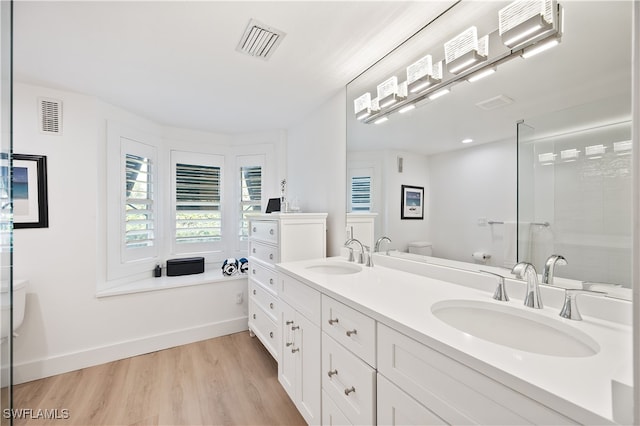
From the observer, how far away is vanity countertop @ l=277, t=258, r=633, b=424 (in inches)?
20.2

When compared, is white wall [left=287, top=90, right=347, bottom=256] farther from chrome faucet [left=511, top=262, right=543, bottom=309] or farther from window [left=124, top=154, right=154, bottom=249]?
window [left=124, top=154, right=154, bottom=249]

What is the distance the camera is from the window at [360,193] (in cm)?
192

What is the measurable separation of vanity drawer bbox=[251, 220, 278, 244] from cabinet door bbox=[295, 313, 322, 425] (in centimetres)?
76

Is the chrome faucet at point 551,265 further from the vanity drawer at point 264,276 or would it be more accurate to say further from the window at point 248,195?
the window at point 248,195

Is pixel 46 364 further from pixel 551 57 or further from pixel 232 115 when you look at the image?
pixel 551 57

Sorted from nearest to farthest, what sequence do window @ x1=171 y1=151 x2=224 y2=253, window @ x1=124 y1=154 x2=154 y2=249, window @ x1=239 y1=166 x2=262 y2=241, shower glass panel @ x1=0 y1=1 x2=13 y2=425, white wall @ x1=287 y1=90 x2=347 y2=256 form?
shower glass panel @ x1=0 y1=1 x2=13 y2=425 → white wall @ x1=287 y1=90 x2=347 y2=256 → window @ x1=124 y1=154 x2=154 y2=249 → window @ x1=171 y1=151 x2=224 y2=253 → window @ x1=239 y1=166 x2=262 y2=241

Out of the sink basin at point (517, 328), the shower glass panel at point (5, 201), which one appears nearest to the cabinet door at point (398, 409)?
the sink basin at point (517, 328)

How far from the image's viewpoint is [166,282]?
2.68 meters

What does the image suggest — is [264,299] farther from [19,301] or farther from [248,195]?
[19,301]

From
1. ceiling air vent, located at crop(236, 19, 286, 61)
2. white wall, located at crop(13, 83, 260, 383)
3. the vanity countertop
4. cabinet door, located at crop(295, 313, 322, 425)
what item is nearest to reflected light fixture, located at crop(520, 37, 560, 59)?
the vanity countertop

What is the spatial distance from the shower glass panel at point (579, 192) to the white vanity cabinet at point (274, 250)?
1456 millimetres

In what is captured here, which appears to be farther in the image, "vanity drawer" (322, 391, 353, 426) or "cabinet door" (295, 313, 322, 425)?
"cabinet door" (295, 313, 322, 425)

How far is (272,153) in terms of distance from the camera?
3.25m

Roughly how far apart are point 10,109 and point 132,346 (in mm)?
2169
